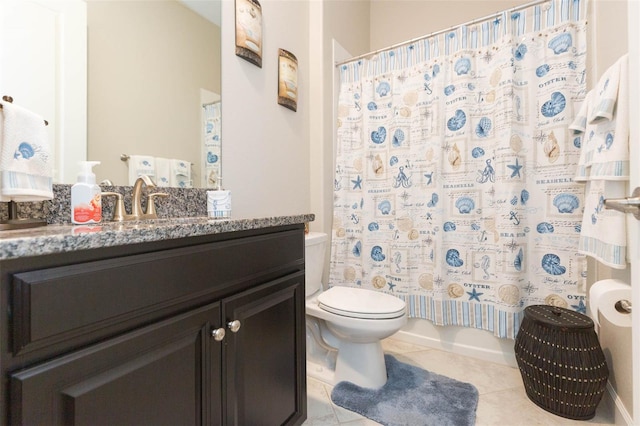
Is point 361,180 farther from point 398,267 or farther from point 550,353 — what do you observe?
point 550,353


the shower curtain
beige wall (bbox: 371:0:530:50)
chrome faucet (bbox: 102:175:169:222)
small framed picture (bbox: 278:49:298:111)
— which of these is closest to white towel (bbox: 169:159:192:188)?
chrome faucet (bbox: 102:175:169:222)

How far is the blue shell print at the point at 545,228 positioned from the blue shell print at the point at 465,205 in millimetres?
341

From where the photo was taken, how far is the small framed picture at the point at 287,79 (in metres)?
1.78

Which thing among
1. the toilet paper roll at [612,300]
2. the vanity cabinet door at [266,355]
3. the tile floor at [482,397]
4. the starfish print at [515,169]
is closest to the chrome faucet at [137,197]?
the vanity cabinet door at [266,355]

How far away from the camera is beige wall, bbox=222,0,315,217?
1447 millimetres

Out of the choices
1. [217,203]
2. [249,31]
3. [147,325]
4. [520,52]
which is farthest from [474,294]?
[249,31]

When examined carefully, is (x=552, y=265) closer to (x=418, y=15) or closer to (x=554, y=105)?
(x=554, y=105)

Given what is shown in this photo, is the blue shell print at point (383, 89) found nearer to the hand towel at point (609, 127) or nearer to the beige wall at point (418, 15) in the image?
the beige wall at point (418, 15)

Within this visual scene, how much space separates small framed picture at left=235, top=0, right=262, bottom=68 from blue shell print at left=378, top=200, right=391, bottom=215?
1.16 meters

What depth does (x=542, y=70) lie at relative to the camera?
5.17 feet

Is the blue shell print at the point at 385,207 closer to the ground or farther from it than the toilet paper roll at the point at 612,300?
→ farther from it

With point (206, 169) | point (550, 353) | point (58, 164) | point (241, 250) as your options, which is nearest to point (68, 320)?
point (241, 250)

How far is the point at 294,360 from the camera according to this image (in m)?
1.04

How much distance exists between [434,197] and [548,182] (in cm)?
58
